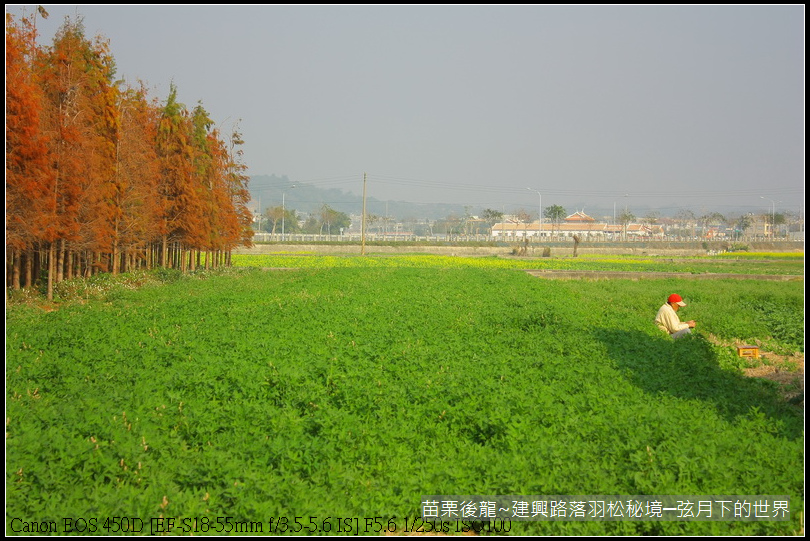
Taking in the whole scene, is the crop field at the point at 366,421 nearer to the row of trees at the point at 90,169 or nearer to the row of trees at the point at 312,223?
the row of trees at the point at 90,169

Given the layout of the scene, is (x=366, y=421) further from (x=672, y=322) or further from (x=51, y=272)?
(x=51, y=272)

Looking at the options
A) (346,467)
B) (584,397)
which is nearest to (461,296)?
(584,397)

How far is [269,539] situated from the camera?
506 centimetres

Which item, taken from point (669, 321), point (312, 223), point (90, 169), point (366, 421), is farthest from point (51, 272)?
point (312, 223)

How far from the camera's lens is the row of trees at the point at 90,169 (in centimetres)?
1791

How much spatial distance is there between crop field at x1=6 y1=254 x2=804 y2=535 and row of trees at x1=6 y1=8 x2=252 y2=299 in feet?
19.2

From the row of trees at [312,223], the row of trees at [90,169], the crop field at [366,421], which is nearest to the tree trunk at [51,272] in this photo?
the row of trees at [90,169]

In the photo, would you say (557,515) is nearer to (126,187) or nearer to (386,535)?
(386,535)

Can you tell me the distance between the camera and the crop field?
558 cm

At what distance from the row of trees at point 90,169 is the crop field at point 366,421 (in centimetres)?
584

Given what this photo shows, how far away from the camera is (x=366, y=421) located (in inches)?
294

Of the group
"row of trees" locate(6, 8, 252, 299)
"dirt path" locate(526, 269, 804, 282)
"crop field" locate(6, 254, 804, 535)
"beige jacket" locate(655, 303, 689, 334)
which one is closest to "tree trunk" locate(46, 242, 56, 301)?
"row of trees" locate(6, 8, 252, 299)

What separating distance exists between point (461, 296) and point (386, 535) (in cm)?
1398

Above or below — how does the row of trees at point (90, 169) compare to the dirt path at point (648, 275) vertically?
above
